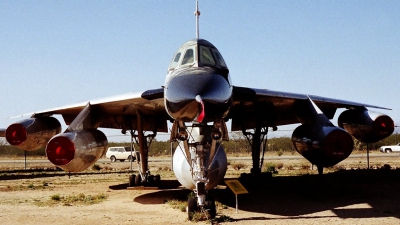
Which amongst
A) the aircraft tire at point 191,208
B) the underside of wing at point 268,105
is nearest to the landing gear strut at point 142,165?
the underside of wing at point 268,105

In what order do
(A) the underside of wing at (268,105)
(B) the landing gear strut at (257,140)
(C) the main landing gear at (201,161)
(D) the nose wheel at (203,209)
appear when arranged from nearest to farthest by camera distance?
(C) the main landing gear at (201,161), (D) the nose wheel at (203,209), (A) the underside of wing at (268,105), (B) the landing gear strut at (257,140)

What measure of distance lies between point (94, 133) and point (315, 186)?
772cm

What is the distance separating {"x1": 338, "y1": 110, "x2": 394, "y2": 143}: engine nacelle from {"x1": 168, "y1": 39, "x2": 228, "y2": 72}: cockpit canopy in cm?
645

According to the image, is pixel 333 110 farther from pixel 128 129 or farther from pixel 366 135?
pixel 128 129

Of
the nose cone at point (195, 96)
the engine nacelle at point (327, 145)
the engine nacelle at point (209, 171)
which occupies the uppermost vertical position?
the nose cone at point (195, 96)

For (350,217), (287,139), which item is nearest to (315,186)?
(350,217)

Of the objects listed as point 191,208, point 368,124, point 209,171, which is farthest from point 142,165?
point 368,124

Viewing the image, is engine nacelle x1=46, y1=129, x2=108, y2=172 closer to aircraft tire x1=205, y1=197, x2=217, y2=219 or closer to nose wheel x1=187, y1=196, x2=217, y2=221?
A: nose wheel x1=187, y1=196, x2=217, y2=221

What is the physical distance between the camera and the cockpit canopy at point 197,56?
8.45m

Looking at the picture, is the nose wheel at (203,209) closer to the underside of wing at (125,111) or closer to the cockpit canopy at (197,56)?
the underside of wing at (125,111)

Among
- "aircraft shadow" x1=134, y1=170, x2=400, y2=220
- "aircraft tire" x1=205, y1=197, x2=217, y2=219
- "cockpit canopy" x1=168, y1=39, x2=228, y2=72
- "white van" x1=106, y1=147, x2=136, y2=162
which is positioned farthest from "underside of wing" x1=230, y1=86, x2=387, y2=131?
"white van" x1=106, y1=147, x2=136, y2=162

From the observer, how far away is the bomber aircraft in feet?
23.3

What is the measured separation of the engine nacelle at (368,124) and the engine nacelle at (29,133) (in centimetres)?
1039

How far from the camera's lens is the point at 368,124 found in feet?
41.3
